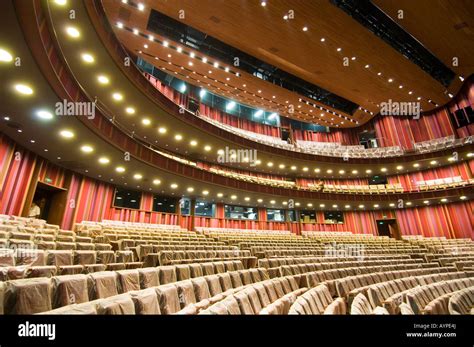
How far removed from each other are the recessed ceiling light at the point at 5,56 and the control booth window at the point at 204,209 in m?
7.83

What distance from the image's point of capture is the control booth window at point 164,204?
912 centimetres

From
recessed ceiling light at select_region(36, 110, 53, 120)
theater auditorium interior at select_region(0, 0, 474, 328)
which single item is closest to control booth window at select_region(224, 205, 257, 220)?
theater auditorium interior at select_region(0, 0, 474, 328)

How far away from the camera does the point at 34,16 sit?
8.23 ft

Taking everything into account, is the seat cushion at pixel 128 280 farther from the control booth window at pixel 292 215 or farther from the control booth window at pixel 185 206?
the control booth window at pixel 292 215

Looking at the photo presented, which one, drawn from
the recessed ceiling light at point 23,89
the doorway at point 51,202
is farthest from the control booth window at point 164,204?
the recessed ceiling light at point 23,89

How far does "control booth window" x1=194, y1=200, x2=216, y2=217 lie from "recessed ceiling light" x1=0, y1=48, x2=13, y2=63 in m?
7.83

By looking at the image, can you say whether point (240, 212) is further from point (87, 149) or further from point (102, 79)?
point (102, 79)

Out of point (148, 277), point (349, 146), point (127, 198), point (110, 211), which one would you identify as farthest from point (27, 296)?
point (349, 146)

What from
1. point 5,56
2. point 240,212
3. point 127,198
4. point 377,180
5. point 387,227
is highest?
point 377,180

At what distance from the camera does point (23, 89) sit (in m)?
3.41

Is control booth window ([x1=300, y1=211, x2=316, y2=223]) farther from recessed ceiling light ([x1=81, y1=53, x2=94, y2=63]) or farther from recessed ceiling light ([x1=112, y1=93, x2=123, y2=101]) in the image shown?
recessed ceiling light ([x1=81, y1=53, x2=94, y2=63])

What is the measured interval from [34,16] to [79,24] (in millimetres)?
2400

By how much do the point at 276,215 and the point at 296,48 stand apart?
6972 millimetres
